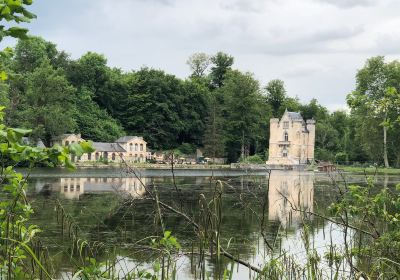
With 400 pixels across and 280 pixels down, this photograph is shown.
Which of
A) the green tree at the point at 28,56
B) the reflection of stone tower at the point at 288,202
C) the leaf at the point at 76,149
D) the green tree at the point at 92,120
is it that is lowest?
the reflection of stone tower at the point at 288,202

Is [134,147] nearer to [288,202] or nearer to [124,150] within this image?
[124,150]

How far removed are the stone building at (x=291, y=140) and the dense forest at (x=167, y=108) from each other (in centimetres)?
235

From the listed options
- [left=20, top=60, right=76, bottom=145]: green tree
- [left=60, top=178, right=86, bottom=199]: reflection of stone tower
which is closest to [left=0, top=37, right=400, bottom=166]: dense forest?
[left=20, top=60, right=76, bottom=145]: green tree

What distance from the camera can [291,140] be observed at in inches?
3000

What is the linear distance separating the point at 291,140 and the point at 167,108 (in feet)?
61.8

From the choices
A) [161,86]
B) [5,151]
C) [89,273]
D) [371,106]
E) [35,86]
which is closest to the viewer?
[5,151]

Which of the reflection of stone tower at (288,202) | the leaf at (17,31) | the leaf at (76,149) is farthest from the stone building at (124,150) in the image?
the leaf at (76,149)

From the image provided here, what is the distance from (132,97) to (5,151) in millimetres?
69285

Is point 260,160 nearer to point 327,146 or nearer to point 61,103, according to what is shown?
point 327,146

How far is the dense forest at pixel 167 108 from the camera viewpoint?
183ft

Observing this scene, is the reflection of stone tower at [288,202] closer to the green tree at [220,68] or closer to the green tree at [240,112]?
the green tree at [240,112]

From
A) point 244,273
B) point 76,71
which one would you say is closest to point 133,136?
point 76,71

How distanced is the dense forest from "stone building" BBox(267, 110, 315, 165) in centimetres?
235

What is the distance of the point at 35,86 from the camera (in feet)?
179
